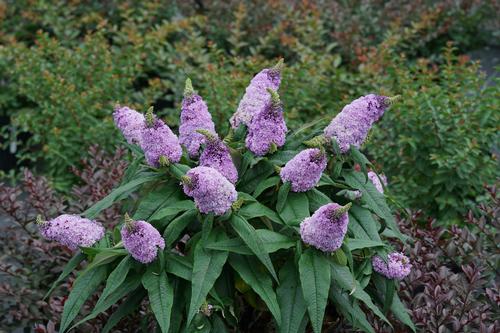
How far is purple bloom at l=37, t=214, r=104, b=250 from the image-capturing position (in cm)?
257

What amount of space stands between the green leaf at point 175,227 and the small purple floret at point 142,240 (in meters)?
0.06

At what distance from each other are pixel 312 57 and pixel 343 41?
3.44ft

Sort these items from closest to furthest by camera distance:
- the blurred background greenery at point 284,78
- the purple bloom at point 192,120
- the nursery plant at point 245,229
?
the nursery plant at point 245,229 < the purple bloom at point 192,120 < the blurred background greenery at point 284,78

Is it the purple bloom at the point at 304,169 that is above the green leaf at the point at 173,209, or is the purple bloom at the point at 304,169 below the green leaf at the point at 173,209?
above

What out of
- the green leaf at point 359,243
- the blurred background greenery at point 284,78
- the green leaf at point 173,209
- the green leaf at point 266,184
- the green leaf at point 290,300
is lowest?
the blurred background greenery at point 284,78

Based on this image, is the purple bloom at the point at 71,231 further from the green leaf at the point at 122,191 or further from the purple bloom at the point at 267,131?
the purple bloom at the point at 267,131

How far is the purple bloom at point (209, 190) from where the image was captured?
233 centimetres

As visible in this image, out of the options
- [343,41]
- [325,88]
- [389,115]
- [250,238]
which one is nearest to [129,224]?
[250,238]

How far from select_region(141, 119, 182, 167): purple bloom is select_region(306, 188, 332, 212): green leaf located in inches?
19.7

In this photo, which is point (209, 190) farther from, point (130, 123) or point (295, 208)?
point (130, 123)

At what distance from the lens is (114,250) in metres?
2.52

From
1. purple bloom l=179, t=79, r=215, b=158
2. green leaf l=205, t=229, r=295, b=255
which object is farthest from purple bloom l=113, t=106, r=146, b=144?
green leaf l=205, t=229, r=295, b=255

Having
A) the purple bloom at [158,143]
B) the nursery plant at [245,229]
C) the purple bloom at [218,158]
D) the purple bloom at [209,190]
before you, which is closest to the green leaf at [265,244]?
the nursery plant at [245,229]

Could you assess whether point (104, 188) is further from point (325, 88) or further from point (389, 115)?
point (325, 88)
